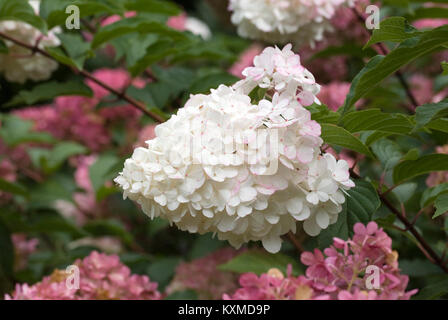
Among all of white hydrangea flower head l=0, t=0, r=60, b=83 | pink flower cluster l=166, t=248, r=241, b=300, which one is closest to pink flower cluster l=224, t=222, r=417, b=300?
pink flower cluster l=166, t=248, r=241, b=300

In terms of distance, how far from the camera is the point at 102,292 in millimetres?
926

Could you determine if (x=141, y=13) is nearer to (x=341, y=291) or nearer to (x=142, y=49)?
(x=142, y=49)

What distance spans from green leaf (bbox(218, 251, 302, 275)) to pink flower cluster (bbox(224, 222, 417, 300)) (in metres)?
0.21

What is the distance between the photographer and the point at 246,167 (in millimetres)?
650

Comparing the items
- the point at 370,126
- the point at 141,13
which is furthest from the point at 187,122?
the point at 141,13

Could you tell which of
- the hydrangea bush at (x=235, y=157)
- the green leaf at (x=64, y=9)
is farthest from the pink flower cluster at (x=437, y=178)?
the green leaf at (x=64, y=9)

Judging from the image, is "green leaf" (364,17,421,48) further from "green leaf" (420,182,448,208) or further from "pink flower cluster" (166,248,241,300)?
"pink flower cluster" (166,248,241,300)

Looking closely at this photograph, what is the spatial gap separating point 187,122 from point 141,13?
713 millimetres

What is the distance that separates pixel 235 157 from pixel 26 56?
721 millimetres

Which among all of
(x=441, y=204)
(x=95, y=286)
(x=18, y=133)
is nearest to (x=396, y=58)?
(x=441, y=204)

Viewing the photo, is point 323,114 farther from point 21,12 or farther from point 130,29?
point 21,12

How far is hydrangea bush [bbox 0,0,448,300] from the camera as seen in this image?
0.66 metres

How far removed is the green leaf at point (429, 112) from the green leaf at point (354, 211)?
12cm

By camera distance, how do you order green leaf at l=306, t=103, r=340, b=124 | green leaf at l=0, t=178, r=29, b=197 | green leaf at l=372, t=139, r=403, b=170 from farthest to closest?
green leaf at l=0, t=178, r=29, b=197 → green leaf at l=372, t=139, r=403, b=170 → green leaf at l=306, t=103, r=340, b=124
